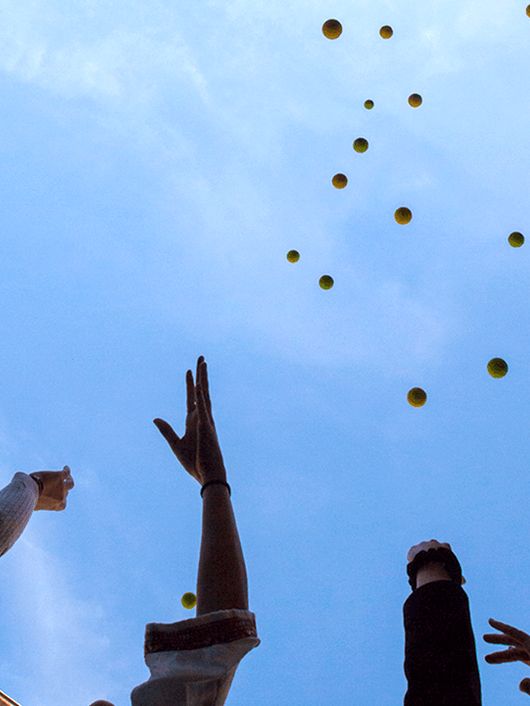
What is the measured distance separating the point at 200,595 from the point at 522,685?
51.4 inches

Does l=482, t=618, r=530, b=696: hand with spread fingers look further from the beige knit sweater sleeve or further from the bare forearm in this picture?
the beige knit sweater sleeve

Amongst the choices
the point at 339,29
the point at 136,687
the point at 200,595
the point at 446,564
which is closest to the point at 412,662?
the point at 446,564

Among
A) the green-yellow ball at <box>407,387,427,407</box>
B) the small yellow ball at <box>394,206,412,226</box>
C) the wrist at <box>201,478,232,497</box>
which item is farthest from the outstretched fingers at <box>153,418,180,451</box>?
the small yellow ball at <box>394,206,412,226</box>

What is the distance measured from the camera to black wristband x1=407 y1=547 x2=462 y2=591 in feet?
6.93

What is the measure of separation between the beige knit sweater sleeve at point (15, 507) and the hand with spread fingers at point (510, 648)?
2493mm

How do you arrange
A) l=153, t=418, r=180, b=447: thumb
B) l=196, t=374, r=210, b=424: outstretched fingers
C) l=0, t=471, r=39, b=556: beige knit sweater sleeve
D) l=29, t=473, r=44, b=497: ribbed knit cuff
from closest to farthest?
l=196, t=374, r=210, b=424: outstretched fingers → l=153, t=418, r=180, b=447: thumb → l=0, t=471, r=39, b=556: beige knit sweater sleeve → l=29, t=473, r=44, b=497: ribbed knit cuff

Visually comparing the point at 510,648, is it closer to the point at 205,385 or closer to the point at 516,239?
the point at 205,385

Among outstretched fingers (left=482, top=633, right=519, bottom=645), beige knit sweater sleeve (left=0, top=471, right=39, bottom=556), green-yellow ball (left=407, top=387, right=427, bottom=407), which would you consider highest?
green-yellow ball (left=407, top=387, right=427, bottom=407)

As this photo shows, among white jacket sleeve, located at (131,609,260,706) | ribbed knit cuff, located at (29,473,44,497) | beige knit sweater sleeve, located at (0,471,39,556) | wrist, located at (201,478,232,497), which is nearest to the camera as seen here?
white jacket sleeve, located at (131,609,260,706)

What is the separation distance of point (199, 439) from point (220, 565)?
0.45 metres

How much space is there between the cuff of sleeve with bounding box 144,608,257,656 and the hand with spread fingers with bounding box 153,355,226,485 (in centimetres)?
44

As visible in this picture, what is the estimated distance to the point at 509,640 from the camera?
241cm

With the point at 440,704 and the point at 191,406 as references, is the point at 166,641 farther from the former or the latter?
the point at 191,406

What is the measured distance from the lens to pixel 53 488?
4824 mm
